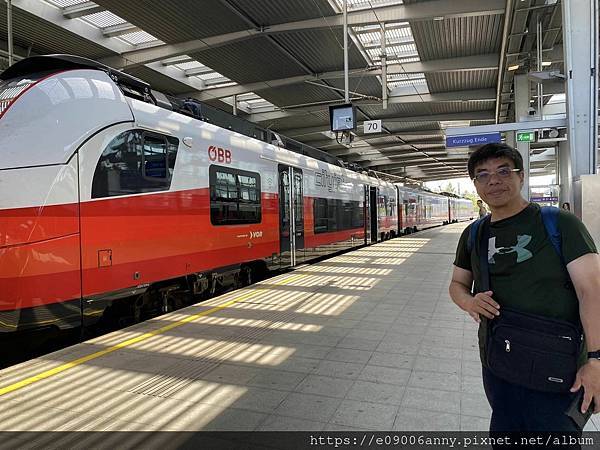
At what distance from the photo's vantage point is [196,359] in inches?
177

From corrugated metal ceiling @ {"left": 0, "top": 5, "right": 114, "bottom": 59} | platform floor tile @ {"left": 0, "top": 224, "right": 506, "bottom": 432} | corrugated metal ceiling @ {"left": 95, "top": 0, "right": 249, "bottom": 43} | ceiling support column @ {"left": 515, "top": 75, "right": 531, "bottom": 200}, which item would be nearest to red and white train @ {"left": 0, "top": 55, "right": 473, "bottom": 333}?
platform floor tile @ {"left": 0, "top": 224, "right": 506, "bottom": 432}

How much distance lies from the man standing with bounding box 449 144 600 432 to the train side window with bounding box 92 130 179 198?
4139mm

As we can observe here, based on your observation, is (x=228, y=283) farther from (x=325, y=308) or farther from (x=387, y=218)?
(x=387, y=218)

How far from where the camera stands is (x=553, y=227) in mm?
1788

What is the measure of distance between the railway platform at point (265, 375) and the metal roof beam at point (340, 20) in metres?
9.28

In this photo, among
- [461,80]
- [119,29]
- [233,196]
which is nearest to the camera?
[233,196]

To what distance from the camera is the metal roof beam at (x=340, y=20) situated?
12445 millimetres

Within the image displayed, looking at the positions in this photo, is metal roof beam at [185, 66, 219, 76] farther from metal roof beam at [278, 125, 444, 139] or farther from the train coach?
the train coach

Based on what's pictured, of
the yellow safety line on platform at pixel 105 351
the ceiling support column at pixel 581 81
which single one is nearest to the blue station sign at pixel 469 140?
the ceiling support column at pixel 581 81

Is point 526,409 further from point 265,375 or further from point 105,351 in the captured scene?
A: point 105,351

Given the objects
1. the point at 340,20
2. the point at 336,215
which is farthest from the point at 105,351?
the point at 340,20

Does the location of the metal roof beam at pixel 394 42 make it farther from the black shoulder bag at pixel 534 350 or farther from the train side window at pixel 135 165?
the black shoulder bag at pixel 534 350

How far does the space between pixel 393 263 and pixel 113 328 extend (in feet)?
26.1

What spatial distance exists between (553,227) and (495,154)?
40 centimetres
